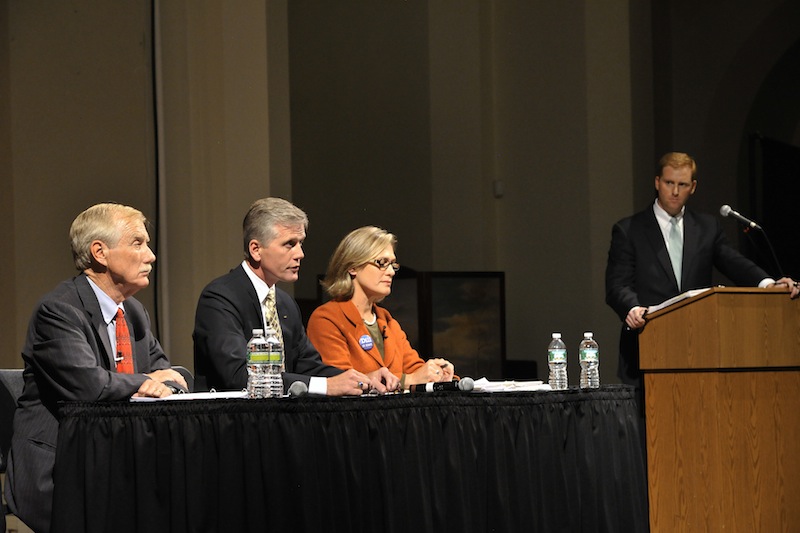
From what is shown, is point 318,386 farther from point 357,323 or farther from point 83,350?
point 357,323

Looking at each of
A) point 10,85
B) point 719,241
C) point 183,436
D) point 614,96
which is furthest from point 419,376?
point 614,96

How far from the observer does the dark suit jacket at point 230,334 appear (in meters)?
3.88

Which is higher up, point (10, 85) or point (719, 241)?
point (10, 85)

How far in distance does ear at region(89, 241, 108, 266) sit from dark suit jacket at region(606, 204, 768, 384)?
2766 millimetres

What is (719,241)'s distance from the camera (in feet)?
18.8

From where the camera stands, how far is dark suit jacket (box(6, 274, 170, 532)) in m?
3.31

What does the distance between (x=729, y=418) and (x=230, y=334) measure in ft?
6.69

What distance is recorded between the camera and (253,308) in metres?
4.14

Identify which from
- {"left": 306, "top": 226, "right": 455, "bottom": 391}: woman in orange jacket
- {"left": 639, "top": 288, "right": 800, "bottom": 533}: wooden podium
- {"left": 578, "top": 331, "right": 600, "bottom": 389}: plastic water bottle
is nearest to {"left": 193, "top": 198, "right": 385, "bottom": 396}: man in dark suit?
{"left": 306, "top": 226, "right": 455, "bottom": 391}: woman in orange jacket

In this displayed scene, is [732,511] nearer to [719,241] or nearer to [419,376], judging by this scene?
[419,376]

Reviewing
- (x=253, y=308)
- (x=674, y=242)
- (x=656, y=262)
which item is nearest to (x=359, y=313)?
(x=253, y=308)

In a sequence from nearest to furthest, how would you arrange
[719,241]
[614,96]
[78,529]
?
[78,529] < [719,241] < [614,96]

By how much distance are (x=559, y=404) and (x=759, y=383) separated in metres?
1.41

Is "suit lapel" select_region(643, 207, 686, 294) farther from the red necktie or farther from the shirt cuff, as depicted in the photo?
the red necktie
